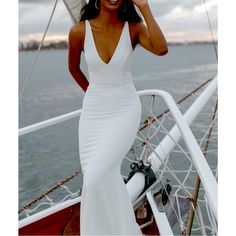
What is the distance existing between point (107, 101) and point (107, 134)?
125mm

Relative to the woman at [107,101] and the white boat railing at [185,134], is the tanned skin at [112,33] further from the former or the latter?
the white boat railing at [185,134]

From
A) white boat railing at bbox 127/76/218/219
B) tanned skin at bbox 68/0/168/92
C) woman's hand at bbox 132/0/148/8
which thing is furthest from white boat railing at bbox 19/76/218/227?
woman's hand at bbox 132/0/148/8

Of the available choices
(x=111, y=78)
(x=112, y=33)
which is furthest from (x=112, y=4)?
(x=111, y=78)

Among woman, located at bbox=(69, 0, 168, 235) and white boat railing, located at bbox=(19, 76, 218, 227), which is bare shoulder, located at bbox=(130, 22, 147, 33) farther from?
white boat railing, located at bbox=(19, 76, 218, 227)

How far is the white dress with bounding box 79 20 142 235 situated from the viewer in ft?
4.79

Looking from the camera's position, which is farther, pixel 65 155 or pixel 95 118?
pixel 65 155

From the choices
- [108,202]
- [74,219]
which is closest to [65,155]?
[74,219]

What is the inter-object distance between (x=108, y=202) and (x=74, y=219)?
33.5 inches
